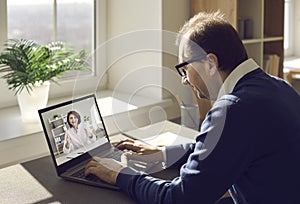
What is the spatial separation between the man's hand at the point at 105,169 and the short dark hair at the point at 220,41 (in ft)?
1.55

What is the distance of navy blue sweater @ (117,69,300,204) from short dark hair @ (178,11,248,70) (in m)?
0.07

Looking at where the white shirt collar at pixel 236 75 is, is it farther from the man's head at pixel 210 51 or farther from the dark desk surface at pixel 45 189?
the dark desk surface at pixel 45 189

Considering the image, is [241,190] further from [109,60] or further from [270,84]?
[109,60]

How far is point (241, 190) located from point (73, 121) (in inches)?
27.0

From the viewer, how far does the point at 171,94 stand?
2.59 metres

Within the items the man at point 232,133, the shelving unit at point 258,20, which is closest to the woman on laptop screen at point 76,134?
the man at point 232,133

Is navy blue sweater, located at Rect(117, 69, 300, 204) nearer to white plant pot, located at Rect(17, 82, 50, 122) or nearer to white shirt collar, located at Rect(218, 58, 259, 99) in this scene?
Answer: white shirt collar, located at Rect(218, 58, 259, 99)

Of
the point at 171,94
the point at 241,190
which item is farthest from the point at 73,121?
the point at 171,94

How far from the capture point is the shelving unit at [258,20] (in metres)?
2.44

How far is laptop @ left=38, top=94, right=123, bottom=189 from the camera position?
154 cm

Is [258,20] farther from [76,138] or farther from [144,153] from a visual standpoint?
[76,138]

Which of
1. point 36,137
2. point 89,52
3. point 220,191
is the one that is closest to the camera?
point 220,191

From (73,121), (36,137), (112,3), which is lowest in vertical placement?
(36,137)

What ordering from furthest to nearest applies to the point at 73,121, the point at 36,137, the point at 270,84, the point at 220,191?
1. the point at 36,137
2. the point at 73,121
3. the point at 270,84
4. the point at 220,191
